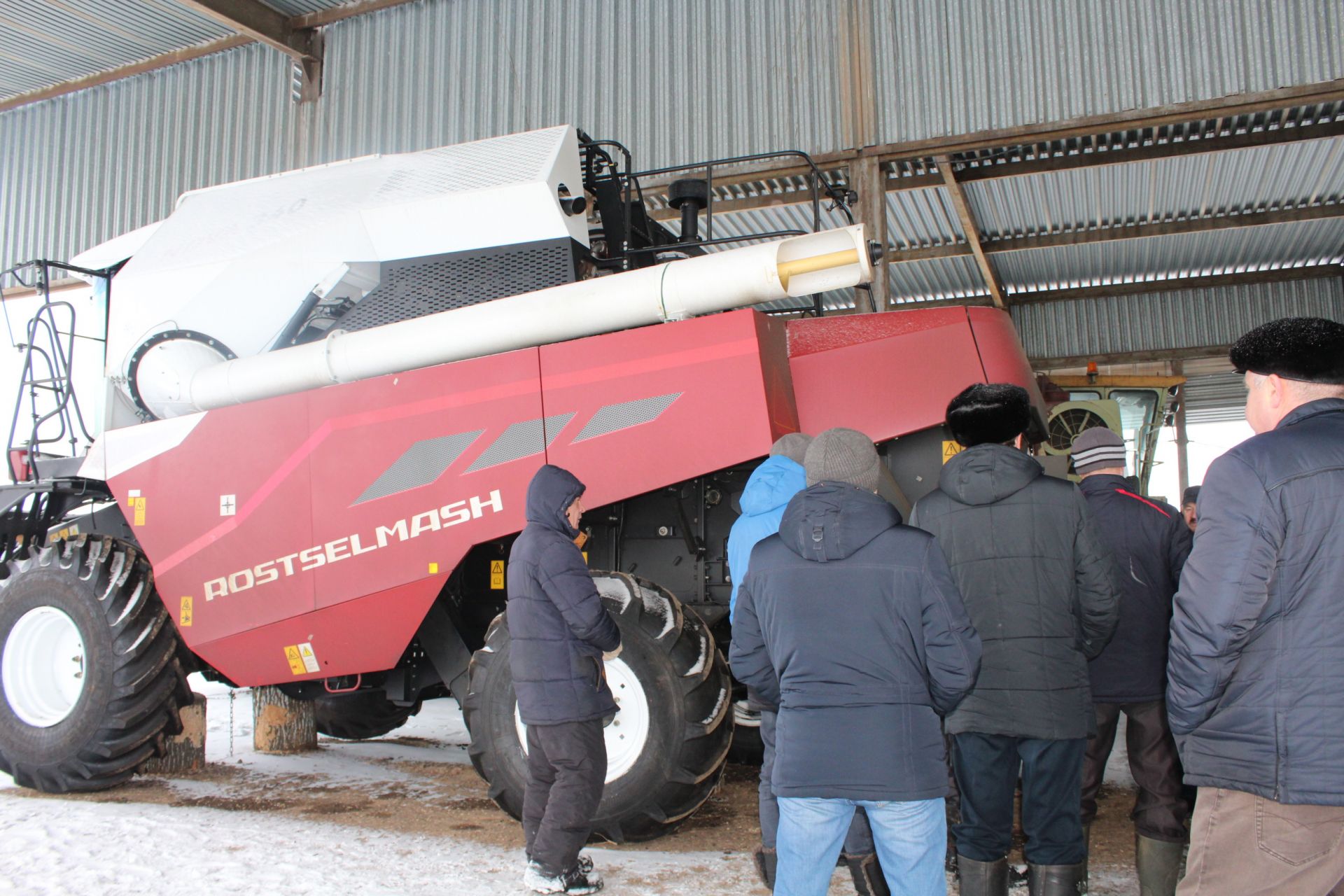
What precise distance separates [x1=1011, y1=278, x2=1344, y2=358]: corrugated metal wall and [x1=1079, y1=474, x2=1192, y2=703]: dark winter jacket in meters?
15.3

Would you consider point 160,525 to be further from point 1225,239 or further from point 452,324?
point 1225,239

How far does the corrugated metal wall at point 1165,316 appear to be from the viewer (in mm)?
17109

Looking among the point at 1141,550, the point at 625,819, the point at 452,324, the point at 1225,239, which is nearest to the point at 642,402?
the point at 452,324

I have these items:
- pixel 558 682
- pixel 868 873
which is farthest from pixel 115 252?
pixel 868 873

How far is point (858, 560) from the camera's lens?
8.21 ft

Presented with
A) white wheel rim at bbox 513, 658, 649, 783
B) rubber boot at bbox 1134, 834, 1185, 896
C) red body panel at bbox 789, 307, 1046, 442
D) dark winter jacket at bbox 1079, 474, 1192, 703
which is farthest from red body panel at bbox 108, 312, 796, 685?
rubber boot at bbox 1134, 834, 1185, 896

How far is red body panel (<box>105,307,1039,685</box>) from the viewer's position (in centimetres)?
429

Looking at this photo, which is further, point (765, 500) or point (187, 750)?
point (187, 750)

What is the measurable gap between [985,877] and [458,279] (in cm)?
351

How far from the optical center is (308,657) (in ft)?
16.1

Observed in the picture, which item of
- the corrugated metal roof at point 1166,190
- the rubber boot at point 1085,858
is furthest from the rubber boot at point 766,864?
the corrugated metal roof at point 1166,190

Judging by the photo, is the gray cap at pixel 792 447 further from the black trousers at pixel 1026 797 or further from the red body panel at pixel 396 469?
the black trousers at pixel 1026 797

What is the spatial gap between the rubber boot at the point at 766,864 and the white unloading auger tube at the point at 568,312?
2.12 metres

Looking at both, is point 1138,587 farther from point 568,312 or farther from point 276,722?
point 276,722
